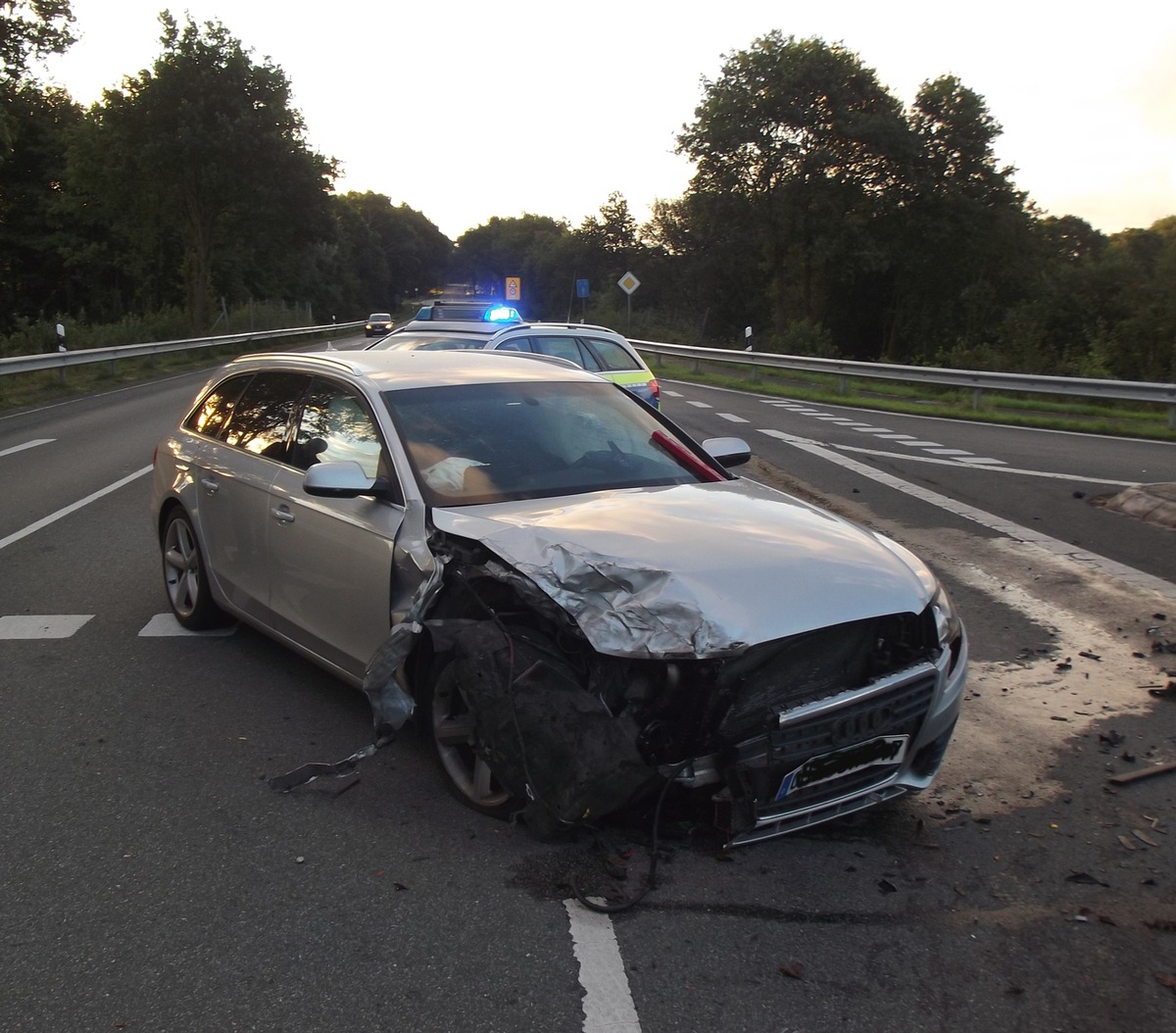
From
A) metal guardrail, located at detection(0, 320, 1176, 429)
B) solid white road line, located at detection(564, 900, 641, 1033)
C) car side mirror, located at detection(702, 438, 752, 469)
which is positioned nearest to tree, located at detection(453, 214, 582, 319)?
metal guardrail, located at detection(0, 320, 1176, 429)

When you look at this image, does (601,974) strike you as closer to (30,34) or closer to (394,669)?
(394,669)

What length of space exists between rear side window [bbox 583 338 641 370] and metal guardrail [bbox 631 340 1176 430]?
32.6 ft

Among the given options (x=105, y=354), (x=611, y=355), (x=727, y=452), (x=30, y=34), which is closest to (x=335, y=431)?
(x=727, y=452)

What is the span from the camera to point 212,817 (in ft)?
12.8

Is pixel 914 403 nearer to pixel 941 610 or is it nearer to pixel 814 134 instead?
pixel 941 610

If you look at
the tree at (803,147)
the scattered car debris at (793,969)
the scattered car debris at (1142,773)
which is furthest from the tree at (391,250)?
the scattered car debris at (793,969)

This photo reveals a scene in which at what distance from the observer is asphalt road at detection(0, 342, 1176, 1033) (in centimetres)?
282

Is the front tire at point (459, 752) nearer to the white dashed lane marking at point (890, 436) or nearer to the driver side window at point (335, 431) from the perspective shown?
the driver side window at point (335, 431)

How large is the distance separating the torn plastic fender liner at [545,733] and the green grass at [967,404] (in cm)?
1587

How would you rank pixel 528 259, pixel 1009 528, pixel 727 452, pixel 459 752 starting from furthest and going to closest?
pixel 528 259 < pixel 1009 528 < pixel 727 452 < pixel 459 752

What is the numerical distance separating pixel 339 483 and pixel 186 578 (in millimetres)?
2301

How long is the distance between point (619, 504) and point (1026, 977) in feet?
7.02

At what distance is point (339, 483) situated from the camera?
4281 millimetres

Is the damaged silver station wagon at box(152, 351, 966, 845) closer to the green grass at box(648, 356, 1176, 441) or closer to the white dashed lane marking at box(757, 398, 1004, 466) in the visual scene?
the white dashed lane marking at box(757, 398, 1004, 466)
